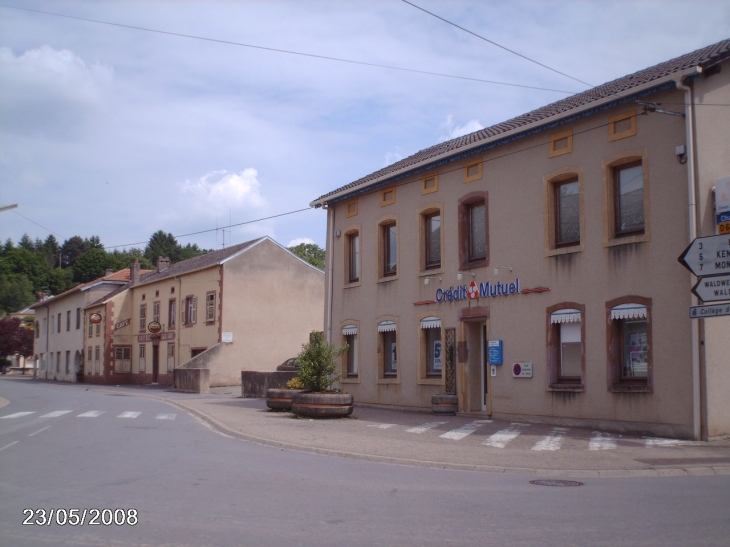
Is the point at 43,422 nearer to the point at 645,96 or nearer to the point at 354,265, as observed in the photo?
the point at 354,265

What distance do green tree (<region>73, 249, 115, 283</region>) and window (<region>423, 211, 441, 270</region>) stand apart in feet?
272

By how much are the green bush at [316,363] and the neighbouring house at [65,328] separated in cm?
4266

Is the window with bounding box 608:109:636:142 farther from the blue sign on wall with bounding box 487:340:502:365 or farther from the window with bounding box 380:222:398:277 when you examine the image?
the window with bounding box 380:222:398:277

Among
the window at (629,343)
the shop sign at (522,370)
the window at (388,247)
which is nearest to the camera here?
the window at (629,343)

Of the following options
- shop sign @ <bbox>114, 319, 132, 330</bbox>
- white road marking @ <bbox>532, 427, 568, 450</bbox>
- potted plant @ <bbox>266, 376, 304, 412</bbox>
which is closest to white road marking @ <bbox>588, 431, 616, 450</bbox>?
white road marking @ <bbox>532, 427, 568, 450</bbox>

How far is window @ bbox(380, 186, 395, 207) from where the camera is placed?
79.3 feet

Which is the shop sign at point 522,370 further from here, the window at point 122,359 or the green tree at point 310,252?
the green tree at point 310,252

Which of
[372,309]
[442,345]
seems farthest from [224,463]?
[372,309]

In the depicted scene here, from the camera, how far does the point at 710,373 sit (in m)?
14.5

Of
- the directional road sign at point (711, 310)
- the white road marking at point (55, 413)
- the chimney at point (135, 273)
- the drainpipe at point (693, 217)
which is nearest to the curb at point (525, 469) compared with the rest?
the directional road sign at point (711, 310)

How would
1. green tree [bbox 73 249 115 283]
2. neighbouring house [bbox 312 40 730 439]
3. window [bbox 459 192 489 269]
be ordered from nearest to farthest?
neighbouring house [bbox 312 40 730 439] < window [bbox 459 192 489 269] < green tree [bbox 73 249 115 283]

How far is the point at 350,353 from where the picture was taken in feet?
85.6

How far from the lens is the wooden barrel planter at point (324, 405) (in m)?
19.1

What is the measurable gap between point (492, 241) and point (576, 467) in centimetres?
937
